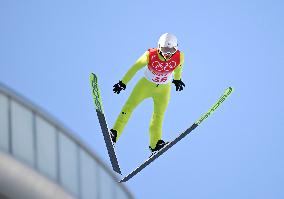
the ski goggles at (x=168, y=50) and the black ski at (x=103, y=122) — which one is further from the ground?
the ski goggles at (x=168, y=50)

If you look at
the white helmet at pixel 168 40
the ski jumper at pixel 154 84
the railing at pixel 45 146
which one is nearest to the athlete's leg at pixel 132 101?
the ski jumper at pixel 154 84

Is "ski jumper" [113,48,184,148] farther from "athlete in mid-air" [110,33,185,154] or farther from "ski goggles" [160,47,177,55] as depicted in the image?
"ski goggles" [160,47,177,55]

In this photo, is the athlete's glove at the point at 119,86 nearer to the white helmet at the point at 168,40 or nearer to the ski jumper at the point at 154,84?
the ski jumper at the point at 154,84

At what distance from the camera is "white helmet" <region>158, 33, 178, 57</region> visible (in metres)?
20.2

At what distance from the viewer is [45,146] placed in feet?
42.4

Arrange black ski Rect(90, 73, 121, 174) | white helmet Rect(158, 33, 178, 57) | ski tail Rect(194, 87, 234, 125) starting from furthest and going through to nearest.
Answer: ski tail Rect(194, 87, 234, 125) → black ski Rect(90, 73, 121, 174) → white helmet Rect(158, 33, 178, 57)

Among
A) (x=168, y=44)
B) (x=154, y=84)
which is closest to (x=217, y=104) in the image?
(x=154, y=84)

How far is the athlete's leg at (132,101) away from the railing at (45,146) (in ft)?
24.6

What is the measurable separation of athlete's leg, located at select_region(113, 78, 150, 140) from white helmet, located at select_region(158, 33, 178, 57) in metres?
1.21

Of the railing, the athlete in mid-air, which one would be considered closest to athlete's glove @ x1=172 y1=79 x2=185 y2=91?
the athlete in mid-air

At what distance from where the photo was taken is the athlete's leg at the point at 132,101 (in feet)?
69.9

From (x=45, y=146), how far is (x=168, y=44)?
7832mm

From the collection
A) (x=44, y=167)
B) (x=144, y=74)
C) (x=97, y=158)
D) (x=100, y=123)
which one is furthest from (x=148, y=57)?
(x=44, y=167)

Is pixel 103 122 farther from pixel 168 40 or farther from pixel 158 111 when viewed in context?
pixel 168 40
